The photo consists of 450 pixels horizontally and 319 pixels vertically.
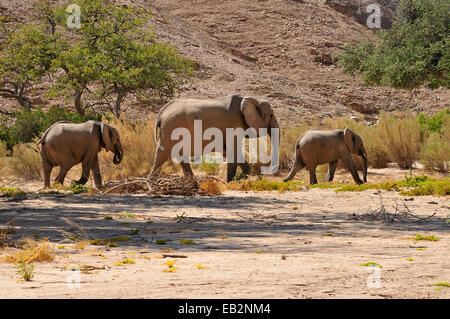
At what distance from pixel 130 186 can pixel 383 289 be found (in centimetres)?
831

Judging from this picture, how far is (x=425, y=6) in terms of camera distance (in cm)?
2411

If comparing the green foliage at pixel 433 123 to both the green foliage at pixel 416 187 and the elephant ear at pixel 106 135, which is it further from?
the elephant ear at pixel 106 135

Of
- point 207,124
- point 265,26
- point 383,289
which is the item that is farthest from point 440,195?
point 265,26

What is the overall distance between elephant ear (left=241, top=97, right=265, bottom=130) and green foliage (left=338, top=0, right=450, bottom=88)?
969cm

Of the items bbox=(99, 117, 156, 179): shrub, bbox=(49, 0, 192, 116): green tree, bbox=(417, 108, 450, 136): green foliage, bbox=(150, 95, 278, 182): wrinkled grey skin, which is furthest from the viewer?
bbox=(49, 0, 192, 116): green tree

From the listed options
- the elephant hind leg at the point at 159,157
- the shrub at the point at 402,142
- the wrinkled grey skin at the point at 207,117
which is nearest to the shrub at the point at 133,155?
the elephant hind leg at the point at 159,157

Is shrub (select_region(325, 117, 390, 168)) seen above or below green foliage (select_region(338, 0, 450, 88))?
below

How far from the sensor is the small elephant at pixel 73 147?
13.0m

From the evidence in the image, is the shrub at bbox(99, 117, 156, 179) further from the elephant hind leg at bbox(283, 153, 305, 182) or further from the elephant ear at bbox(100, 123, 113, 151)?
the elephant hind leg at bbox(283, 153, 305, 182)

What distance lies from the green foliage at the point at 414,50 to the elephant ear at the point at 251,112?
31.8 ft

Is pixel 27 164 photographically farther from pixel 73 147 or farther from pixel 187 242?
pixel 187 242

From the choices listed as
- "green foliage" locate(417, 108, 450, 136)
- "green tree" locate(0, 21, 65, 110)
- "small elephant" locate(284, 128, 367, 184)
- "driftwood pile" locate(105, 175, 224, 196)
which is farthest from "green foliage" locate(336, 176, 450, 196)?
"green tree" locate(0, 21, 65, 110)

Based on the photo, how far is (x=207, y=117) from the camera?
43.2 ft

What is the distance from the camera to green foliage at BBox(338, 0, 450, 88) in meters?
21.7
